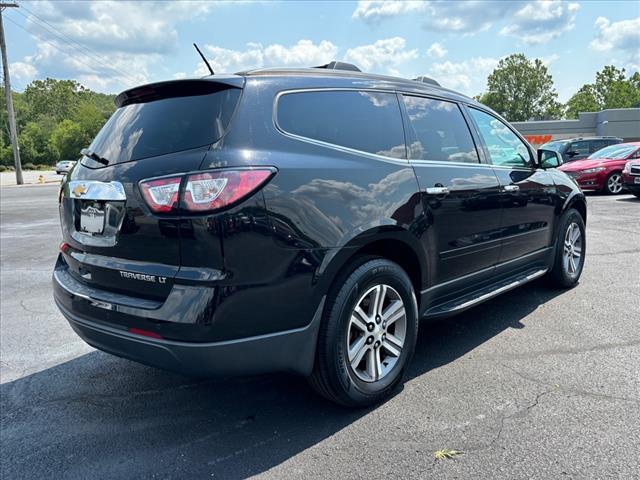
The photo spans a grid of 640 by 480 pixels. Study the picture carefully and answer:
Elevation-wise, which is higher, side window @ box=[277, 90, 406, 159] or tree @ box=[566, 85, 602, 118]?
tree @ box=[566, 85, 602, 118]

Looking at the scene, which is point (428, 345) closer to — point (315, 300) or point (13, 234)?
point (315, 300)

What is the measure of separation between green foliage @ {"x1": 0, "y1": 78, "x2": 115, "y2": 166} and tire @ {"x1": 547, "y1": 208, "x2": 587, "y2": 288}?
60414 mm

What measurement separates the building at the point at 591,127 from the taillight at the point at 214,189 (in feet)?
115

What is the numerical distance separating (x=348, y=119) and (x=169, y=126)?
1030mm

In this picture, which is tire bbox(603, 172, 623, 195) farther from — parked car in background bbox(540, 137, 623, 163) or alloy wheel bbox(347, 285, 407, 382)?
alloy wheel bbox(347, 285, 407, 382)

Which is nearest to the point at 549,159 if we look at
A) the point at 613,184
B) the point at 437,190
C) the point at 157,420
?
the point at 437,190

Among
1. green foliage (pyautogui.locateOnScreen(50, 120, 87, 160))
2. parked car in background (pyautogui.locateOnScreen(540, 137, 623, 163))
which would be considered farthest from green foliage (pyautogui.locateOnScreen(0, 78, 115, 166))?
parked car in background (pyautogui.locateOnScreen(540, 137, 623, 163))

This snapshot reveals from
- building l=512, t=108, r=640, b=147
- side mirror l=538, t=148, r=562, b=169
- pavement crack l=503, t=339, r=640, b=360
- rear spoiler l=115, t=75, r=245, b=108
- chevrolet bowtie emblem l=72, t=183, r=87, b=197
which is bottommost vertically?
pavement crack l=503, t=339, r=640, b=360

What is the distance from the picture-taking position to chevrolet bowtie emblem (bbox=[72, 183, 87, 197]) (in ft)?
9.29

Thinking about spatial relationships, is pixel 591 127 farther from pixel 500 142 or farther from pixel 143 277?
pixel 143 277

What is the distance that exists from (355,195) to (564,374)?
187 centimetres

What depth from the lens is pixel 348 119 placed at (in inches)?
118

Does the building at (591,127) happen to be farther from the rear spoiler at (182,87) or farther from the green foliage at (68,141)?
the green foliage at (68,141)

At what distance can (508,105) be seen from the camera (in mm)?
87875
